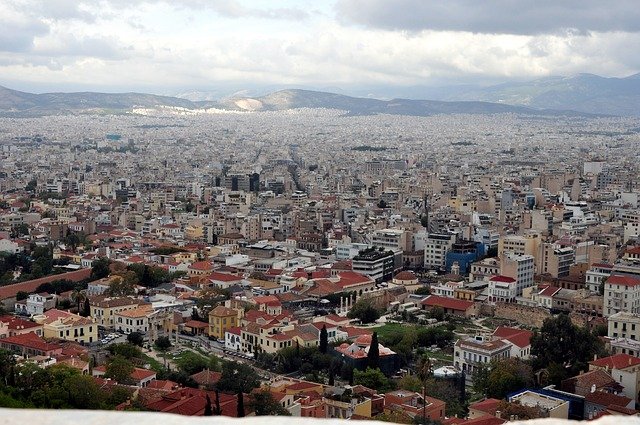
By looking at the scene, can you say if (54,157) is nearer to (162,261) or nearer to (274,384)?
(162,261)

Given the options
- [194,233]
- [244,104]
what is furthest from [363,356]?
[244,104]

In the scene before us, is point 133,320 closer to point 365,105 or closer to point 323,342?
point 323,342

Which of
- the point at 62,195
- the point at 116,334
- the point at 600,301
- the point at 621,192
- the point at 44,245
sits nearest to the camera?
the point at 116,334

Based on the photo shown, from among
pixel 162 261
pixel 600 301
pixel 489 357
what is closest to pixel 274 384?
pixel 489 357

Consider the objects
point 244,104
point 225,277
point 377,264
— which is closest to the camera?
point 225,277

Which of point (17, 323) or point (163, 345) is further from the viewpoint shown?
point (17, 323)

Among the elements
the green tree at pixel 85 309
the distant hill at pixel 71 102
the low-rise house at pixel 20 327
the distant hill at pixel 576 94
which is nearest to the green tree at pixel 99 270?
the green tree at pixel 85 309
